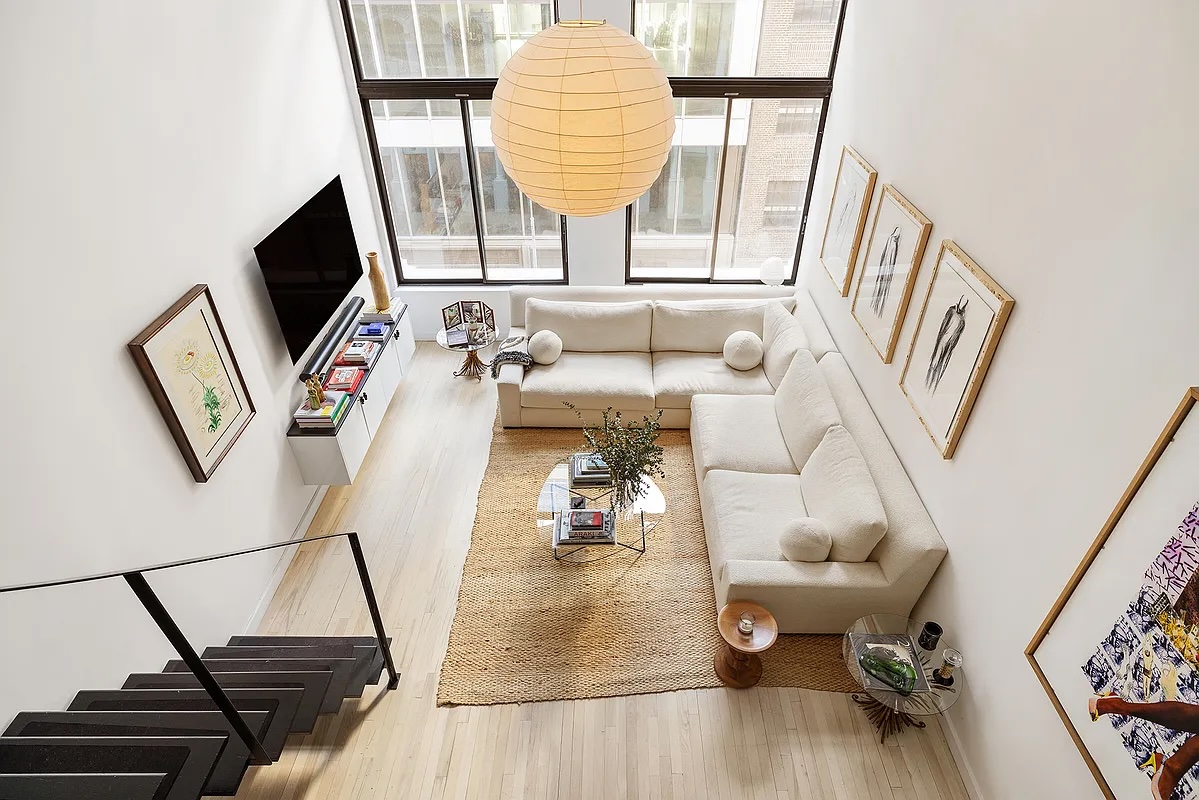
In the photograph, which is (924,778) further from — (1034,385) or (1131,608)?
(1034,385)

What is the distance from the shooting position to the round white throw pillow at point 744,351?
16.9 ft

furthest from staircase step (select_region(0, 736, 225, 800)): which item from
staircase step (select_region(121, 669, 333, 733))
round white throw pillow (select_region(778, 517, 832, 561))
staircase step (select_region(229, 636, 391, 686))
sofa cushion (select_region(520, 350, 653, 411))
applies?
sofa cushion (select_region(520, 350, 653, 411))

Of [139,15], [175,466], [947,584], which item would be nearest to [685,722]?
[947,584]

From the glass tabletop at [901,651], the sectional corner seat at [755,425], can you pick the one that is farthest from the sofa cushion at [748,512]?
the glass tabletop at [901,651]

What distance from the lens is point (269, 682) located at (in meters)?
2.81

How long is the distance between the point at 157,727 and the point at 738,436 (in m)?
3.37

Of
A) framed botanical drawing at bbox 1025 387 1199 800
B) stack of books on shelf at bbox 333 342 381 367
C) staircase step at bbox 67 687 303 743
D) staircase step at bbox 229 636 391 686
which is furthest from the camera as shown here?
stack of books on shelf at bbox 333 342 381 367

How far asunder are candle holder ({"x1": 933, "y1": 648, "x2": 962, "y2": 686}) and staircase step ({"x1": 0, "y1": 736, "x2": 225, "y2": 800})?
2.85 metres

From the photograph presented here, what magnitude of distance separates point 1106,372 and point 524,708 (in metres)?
2.86

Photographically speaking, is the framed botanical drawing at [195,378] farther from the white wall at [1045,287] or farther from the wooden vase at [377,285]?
the white wall at [1045,287]

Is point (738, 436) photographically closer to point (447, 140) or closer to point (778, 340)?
point (778, 340)

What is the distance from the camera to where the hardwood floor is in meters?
3.05

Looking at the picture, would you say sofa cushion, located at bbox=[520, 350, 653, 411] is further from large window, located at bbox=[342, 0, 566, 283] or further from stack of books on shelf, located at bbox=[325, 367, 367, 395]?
large window, located at bbox=[342, 0, 566, 283]

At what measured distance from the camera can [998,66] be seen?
2855 mm
